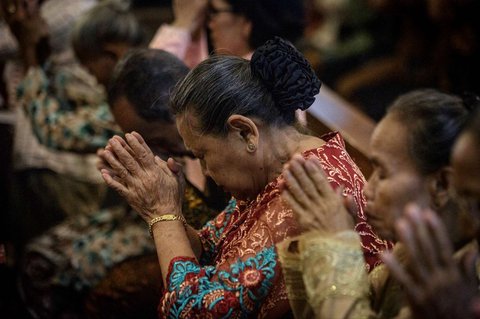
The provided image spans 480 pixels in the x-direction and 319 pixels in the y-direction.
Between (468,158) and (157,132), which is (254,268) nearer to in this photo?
(468,158)

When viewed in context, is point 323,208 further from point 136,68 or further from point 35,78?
point 35,78

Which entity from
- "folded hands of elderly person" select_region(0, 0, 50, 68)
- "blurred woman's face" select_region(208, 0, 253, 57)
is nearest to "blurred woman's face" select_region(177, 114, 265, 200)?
"blurred woman's face" select_region(208, 0, 253, 57)

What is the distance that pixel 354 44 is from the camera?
7504 mm

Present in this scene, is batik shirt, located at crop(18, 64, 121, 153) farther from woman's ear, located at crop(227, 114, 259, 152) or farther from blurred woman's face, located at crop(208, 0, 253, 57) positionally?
woman's ear, located at crop(227, 114, 259, 152)

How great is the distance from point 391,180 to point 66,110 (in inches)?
94.4

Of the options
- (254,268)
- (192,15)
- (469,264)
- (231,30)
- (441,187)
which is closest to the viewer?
(469,264)

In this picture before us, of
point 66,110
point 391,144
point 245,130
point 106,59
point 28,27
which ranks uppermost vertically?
point 391,144

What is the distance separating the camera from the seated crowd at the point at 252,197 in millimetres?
1952

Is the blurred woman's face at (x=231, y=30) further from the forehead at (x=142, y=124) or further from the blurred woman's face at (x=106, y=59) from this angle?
the forehead at (x=142, y=124)

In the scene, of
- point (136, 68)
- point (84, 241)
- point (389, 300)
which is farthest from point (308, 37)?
point (389, 300)

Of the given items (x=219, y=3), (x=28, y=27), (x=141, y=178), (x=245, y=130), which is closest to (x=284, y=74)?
(x=245, y=130)

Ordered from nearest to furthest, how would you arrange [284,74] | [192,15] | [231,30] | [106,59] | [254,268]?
[254,268] → [284,74] → [231,30] → [192,15] → [106,59]

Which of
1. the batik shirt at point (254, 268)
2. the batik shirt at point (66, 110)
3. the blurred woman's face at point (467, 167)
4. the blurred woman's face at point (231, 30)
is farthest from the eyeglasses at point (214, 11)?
the blurred woman's face at point (467, 167)

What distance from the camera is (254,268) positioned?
2281 mm
